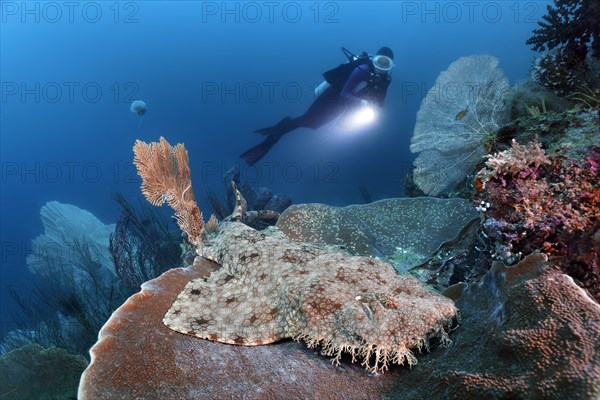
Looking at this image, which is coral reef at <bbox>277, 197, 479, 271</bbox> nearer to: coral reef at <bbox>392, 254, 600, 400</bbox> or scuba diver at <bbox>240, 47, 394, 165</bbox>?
coral reef at <bbox>392, 254, 600, 400</bbox>

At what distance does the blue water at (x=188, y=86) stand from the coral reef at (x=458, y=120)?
33327 millimetres

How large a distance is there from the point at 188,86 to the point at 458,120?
187ft

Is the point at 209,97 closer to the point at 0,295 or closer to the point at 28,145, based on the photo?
the point at 0,295

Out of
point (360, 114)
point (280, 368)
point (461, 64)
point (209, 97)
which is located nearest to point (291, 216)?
point (280, 368)

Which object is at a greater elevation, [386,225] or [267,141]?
[267,141]

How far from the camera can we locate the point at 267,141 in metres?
13.6

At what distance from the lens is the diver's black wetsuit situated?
10.5m

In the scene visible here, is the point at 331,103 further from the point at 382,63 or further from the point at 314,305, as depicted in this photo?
the point at 314,305

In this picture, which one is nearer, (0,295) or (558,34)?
(558,34)

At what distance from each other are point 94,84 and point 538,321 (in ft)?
255

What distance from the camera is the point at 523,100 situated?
208 inches

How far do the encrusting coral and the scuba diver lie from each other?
785 cm

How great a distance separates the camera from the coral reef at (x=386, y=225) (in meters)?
4.55

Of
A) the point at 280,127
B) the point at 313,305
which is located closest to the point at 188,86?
the point at 280,127
